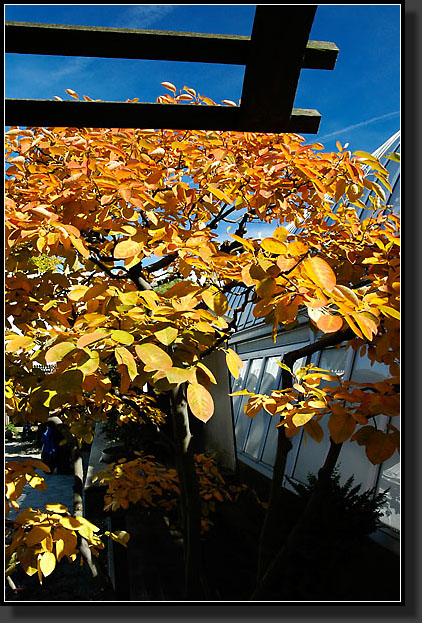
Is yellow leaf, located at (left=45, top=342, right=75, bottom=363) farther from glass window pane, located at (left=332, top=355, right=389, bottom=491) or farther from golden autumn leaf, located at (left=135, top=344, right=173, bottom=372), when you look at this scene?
glass window pane, located at (left=332, top=355, right=389, bottom=491)

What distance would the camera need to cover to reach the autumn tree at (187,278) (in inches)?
→ 56.3

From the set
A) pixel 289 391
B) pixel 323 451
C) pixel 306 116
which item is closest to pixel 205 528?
pixel 323 451

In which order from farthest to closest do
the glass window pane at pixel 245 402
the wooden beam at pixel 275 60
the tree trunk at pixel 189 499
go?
the glass window pane at pixel 245 402 → the tree trunk at pixel 189 499 → the wooden beam at pixel 275 60

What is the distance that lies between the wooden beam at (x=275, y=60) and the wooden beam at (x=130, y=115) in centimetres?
5

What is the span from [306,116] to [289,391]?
131cm

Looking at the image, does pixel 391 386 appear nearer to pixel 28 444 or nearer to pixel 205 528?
pixel 205 528

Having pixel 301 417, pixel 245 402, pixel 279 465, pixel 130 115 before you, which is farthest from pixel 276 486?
pixel 245 402

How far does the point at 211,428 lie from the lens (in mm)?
8750

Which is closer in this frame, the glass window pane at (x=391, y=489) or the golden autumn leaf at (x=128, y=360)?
the golden autumn leaf at (x=128, y=360)

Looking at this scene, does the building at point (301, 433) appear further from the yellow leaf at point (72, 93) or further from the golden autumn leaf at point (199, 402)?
the yellow leaf at point (72, 93)

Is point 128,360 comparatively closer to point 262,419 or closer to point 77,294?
point 77,294

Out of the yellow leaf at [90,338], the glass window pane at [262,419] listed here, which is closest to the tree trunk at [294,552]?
the yellow leaf at [90,338]

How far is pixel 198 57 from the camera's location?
125 cm

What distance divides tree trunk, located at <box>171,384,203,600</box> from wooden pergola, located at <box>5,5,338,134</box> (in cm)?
173
